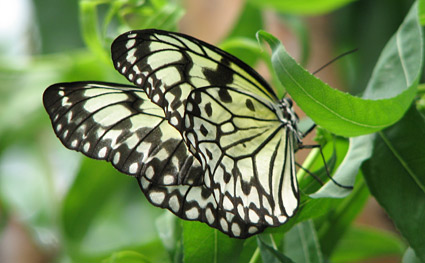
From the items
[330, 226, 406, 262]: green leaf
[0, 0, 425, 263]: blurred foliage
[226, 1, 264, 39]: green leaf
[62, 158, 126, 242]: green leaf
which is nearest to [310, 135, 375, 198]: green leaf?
[0, 0, 425, 263]: blurred foliage

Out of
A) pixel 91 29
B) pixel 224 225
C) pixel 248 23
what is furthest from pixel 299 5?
pixel 224 225

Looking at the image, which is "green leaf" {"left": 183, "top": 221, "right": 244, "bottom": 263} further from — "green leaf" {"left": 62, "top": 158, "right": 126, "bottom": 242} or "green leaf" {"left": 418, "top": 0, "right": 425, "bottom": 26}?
"green leaf" {"left": 62, "top": 158, "right": 126, "bottom": 242}

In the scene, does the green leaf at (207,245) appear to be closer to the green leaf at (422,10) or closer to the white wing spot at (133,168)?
the white wing spot at (133,168)

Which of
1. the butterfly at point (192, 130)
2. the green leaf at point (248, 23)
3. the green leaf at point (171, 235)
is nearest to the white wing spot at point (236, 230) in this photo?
the butterfly at point (192, 130)

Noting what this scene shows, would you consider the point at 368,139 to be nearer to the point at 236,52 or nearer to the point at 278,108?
the point at 278,108

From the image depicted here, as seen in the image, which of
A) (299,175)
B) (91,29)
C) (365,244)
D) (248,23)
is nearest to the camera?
(299,175)

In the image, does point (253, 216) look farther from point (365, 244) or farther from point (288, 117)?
point (365, 244)
